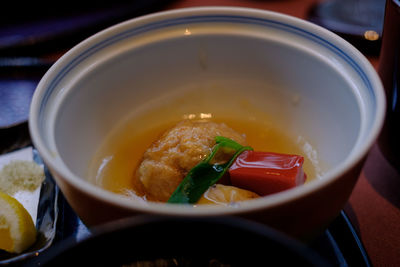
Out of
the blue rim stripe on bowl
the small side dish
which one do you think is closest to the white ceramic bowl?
the blue rim stripe on bowl

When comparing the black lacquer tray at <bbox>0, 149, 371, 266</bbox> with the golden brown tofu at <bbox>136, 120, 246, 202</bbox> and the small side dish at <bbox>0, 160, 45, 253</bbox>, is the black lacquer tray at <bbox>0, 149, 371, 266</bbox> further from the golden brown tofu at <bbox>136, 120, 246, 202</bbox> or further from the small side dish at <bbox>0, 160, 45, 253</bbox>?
the golden brown tofu at <bbox>136, 120, 246, 202</bbox>

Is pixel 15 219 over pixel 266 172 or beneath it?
beneath

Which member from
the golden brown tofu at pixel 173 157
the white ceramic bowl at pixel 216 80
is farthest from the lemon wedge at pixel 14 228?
the golden brown tofu at pixel 173 157

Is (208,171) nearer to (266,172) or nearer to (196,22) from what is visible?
(266,172)

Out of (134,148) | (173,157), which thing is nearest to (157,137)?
(134,148)

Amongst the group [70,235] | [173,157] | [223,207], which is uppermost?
[223,207]

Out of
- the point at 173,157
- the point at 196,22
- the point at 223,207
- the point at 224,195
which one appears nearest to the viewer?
the point at 223,207

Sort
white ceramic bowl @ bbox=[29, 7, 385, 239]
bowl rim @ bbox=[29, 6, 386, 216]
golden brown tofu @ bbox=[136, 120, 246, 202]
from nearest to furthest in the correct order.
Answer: bowl rim @ bbox=[29, 6, 386, 216]
white ceramic bowl @ bbox=[29, 7, 385, 239]
golden brown tofu @ bbox=[136, 120, 246, 202]
